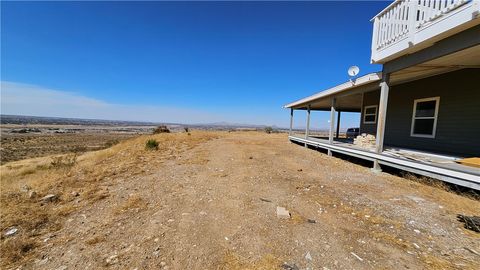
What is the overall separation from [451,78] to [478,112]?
1.36 m

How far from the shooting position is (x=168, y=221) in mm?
3314

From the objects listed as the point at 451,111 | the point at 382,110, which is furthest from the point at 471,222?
the point at 451,111

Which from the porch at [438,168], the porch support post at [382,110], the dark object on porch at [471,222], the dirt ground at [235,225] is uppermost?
the porch support post at [382,110]

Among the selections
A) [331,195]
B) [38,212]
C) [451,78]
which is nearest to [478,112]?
[451,78]

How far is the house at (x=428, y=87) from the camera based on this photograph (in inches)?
170

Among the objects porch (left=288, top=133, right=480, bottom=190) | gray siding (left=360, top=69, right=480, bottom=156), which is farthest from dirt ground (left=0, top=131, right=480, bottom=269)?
gray siding (left=360, top=69, right=480, bottom=156)

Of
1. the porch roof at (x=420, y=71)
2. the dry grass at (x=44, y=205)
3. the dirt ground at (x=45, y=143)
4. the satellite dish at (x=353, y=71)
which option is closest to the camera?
the dry grass at (x=44, y=205)

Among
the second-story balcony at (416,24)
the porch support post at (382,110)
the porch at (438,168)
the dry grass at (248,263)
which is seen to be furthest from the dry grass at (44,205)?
the second-story balcony at (416,24)

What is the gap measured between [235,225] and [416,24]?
19.1 feet

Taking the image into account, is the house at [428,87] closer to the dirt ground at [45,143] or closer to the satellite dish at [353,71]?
the satellite dish at [353,71]

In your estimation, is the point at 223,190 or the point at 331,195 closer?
the point at 331,195

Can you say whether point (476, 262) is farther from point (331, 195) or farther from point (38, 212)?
point (38, 212)

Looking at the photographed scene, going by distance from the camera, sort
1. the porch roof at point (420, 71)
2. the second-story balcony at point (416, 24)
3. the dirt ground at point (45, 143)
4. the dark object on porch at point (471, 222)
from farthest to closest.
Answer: the dirt ground at point (45, 143) < the porch roof at point (420, 71) < the second-story balcony at point (416, 24) < the dark object on porch at point (471, 222)

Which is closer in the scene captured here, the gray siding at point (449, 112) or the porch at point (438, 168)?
the porch at point (438, 168)
